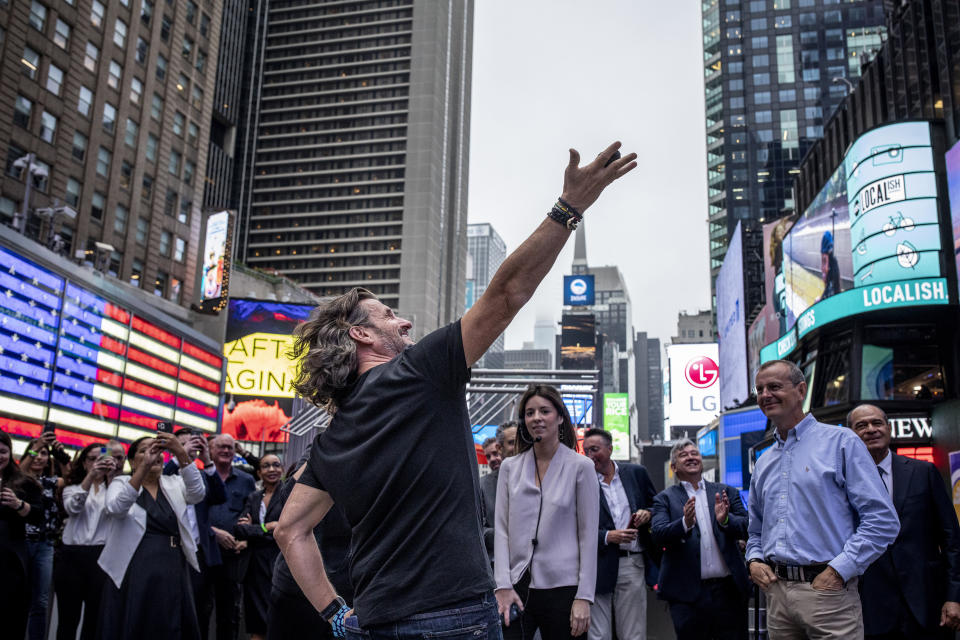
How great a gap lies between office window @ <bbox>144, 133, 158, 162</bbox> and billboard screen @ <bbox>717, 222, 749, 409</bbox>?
1455 inches

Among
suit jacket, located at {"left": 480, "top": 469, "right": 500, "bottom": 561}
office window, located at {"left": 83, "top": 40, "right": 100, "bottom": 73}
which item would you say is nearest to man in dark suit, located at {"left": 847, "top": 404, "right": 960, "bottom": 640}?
suit jacket, located at {"left": 480, "top": 469, "right": 500, "bottom": 561}

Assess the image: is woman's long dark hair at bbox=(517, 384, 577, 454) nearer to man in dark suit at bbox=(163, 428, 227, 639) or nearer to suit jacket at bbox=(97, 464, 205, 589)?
suit jacket at bbox=(97, 464, 205, 589)

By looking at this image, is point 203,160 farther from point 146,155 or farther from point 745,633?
→ point 745,633

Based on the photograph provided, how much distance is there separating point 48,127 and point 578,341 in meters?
104

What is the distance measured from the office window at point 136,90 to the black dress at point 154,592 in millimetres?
41575

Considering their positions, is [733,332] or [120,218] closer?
[120,218]

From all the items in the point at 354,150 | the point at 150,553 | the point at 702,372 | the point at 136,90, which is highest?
the point at 354,150

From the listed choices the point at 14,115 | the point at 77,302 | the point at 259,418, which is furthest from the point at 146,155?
the point at 77,302

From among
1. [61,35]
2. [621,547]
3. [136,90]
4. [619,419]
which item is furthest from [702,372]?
[621,547]

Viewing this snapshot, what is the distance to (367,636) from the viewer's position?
7.30 ft

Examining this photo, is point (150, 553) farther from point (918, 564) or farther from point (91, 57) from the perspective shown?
point (91, 57)

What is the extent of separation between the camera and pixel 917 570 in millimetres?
4699

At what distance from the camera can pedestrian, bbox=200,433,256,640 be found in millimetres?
7453

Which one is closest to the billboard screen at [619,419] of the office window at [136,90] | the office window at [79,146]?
the office window at [136,90]
